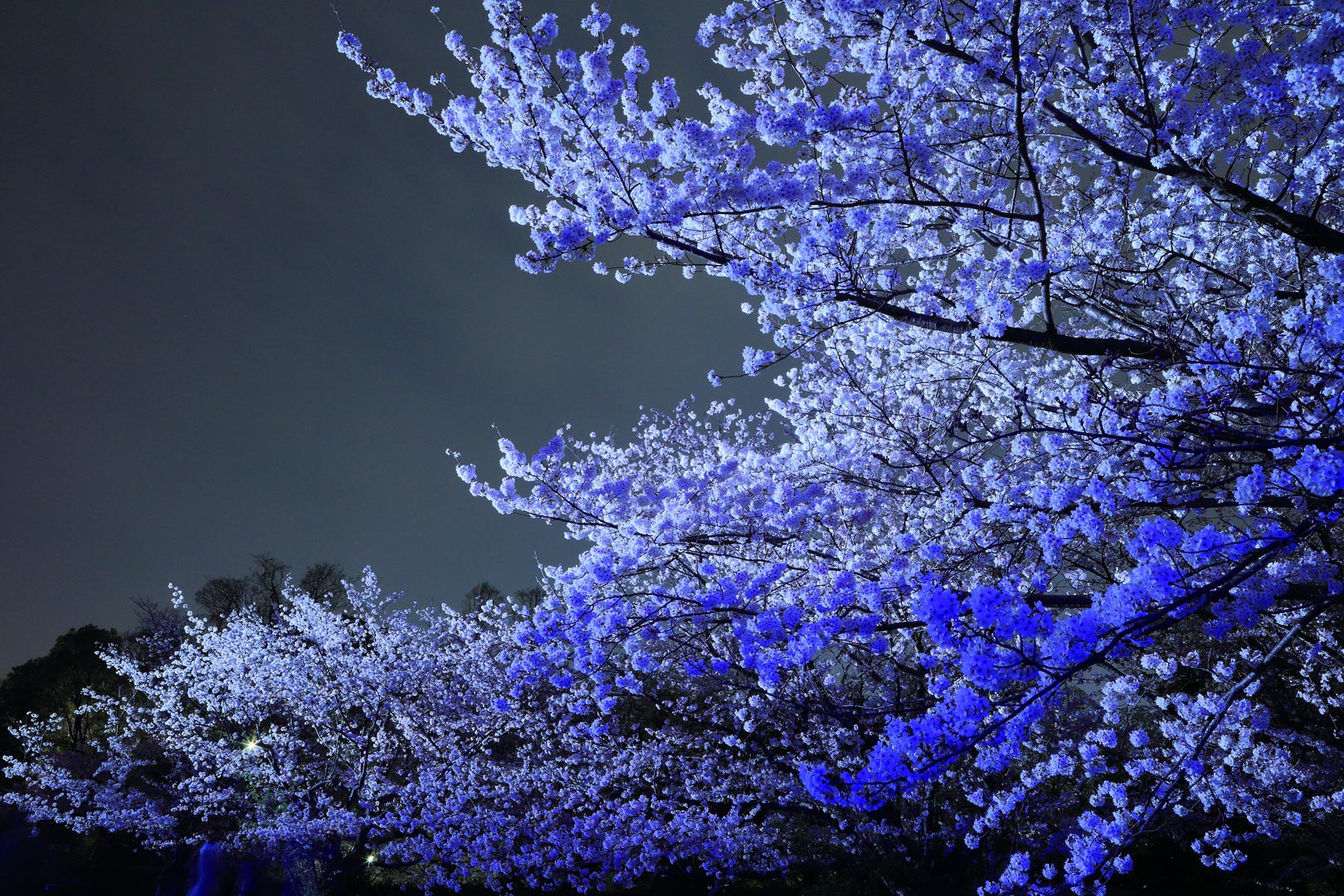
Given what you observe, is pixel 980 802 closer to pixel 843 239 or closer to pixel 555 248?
pixel 843 239

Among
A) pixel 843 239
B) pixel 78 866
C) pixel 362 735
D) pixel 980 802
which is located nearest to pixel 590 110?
pixel 843 239

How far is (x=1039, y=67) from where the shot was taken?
567cm

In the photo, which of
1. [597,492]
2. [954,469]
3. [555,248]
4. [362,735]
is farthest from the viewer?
[362,735]

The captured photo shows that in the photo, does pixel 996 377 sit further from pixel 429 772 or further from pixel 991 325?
pixel 429 772

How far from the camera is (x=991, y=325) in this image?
486 centimetres

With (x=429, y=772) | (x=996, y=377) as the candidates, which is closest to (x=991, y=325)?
(x=996, y=377)

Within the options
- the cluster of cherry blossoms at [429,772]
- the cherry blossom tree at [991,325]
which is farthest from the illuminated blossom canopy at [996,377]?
the cluster of cherry blossoms at [429,772]

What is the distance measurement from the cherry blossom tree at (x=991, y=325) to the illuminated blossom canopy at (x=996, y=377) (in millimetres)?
39

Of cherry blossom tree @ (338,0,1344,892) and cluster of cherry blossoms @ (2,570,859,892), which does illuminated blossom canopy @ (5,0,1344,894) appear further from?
cluster of cherry blossoms @ (2,570,859,892)

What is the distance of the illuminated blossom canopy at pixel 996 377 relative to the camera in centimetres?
356

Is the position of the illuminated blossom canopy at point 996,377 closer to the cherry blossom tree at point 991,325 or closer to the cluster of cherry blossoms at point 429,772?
the cherry blossom tree at point 991,325

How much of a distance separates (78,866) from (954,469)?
78.6 ft

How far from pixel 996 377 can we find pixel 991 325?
2875 mm

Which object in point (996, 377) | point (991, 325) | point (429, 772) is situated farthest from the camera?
point (429, 772)
